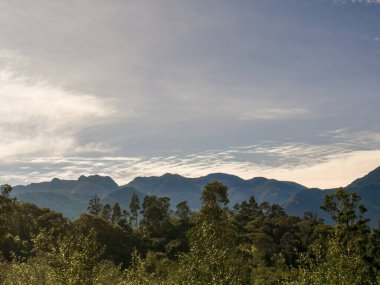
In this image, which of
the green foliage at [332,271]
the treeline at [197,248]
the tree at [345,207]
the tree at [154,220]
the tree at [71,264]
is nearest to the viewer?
the tree at [71,264]

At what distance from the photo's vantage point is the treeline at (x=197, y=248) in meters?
39.8

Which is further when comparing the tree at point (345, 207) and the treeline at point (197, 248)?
the tree at point (345, 207)

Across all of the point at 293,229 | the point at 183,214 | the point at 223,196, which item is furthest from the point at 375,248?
the point at 183,214

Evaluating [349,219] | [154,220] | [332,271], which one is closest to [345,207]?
[349,219]

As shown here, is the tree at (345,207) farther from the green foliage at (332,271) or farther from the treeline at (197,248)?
the green foliage at (332,271)

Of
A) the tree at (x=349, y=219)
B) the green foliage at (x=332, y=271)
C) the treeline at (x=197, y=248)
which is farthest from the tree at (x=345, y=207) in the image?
the green foliage at (x=332, y=271)

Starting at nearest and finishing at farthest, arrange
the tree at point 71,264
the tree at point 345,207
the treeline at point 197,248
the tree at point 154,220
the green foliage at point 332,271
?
the tree at point 71,264 → the treeline at point 197,248 → the green foliage at point 332,271 → the tree at point 345,207 → the tree at point 154,220

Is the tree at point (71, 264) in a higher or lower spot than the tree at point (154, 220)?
higher

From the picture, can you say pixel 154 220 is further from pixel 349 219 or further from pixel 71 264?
pixel 71 264

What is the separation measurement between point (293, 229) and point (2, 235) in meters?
98.8

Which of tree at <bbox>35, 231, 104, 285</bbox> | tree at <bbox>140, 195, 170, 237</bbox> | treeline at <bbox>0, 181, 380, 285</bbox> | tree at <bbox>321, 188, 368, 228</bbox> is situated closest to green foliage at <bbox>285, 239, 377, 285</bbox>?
treeline at <bbox>0, 181, 380, 285</bbox>

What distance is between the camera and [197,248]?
142 feet

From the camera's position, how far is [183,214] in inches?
7844

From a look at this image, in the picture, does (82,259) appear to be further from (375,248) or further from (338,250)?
(375,248)
